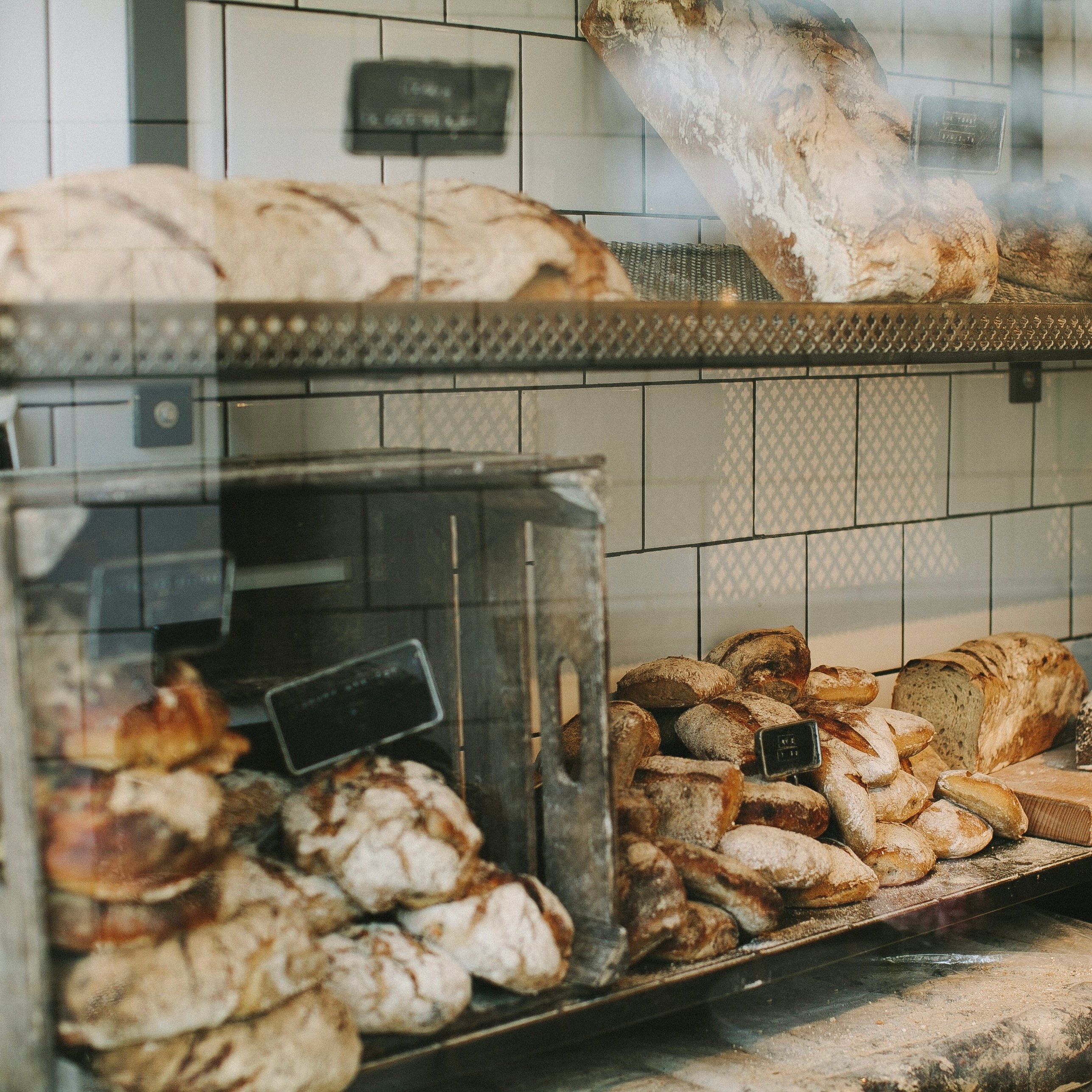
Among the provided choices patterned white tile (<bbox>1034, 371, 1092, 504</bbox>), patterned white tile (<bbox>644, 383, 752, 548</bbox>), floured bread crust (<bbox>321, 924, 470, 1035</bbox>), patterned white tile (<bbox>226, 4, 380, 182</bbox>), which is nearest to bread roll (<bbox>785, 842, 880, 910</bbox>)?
floured bread crust (<bbox>321, 924, 470, 1035</bbox>)

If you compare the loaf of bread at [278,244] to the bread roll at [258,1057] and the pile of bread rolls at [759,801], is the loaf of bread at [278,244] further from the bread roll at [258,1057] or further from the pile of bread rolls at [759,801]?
the bread roll at [258,1057]

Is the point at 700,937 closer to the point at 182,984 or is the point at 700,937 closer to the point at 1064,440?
the point at 182,984

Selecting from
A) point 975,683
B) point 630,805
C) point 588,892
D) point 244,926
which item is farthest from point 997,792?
point 244,926

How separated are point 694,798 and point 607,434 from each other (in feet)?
2.09

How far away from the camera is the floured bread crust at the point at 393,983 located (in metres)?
1.03

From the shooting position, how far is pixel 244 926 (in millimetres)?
967

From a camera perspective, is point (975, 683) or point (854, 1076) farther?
point (975, 683)

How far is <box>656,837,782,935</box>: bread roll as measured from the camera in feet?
4.23

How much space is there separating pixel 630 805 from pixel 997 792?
687 mm

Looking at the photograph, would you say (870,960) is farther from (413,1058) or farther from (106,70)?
(106,70)

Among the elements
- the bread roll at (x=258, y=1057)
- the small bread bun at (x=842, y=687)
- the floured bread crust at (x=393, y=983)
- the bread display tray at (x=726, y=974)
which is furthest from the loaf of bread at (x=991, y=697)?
the bread roll at (x=258, y=1057)

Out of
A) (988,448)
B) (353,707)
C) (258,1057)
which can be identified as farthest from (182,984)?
(988,448)

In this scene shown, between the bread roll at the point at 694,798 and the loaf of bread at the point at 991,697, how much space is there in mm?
701

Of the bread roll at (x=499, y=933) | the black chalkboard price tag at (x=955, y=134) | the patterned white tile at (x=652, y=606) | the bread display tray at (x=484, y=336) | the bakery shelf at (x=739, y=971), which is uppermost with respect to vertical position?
the black chalkboard price tag at (x=955, y=134)
